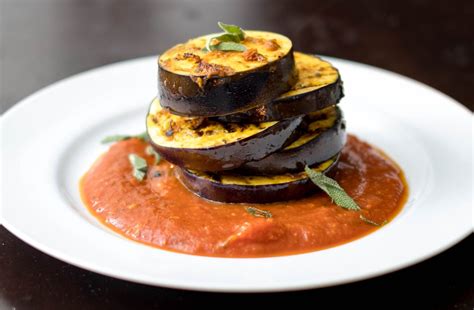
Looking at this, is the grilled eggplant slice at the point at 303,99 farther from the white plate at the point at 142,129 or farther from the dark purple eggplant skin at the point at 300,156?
the white plate at the point at 142,129

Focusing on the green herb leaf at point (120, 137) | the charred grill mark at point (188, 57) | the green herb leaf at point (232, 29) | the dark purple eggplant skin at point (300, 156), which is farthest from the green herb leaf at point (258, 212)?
the green herb leaf at point (120, 137)

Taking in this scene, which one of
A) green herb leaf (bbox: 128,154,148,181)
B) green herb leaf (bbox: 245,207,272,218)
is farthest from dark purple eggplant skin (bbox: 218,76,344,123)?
green herb leaf (bbox: 128,154,148,181)

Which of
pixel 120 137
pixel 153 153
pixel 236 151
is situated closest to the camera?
pixel 236 151

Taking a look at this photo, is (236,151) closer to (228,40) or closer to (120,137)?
(228,40)

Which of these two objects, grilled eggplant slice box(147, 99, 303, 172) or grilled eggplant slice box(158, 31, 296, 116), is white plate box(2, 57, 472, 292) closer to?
grilled eggplant slice box(147, 99, 303, 172)

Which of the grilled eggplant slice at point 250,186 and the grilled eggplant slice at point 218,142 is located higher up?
the grilled eggplant slice at point 218,142

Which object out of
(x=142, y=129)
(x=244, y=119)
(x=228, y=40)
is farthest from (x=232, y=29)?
(x=142, y=129)

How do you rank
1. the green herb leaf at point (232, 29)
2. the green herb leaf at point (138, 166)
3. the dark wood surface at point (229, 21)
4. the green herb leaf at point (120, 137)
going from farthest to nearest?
the dark wood surface at point (229, 21) → the green herb leaf at point (120, 137) → the green herb leaf at point (138, 166) → the green herb leaf at point (232, 29)
